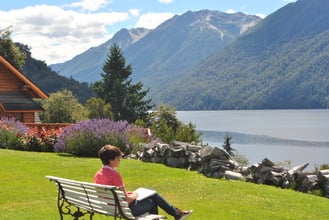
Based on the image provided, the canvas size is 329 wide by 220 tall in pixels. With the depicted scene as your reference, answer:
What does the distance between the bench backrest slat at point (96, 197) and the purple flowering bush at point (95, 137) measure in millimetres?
12065

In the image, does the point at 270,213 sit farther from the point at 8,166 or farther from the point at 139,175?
the point at 8,166

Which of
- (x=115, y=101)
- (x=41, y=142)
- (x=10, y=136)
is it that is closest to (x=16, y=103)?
(x=10, y=136)

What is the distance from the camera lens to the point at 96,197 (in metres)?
7.06

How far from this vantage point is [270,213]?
10.3 m

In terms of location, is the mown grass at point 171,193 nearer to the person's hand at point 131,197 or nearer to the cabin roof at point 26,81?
the person's hand at point 131,197

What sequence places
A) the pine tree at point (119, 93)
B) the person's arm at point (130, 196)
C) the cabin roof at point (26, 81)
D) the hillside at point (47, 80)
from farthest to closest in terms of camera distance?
the hillside at point (47, 80) → the pine tree at point (119, 93) → the cabin roof at point (26, 81) → the person's arm at point (130, 196)

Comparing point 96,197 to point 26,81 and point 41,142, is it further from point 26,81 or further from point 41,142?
point 26,81

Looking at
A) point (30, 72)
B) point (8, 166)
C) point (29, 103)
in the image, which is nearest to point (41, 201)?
point (8, 166)

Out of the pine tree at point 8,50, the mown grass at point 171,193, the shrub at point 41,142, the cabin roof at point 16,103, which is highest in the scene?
the pine tree at point 8,50

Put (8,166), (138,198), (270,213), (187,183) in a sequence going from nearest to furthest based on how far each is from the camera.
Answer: (138,198) < (270,213) < (187,183) < (8,166)

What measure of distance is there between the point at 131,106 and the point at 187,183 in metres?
53.4

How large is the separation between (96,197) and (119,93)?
59.8 meters

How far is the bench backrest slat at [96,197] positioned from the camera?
6.76m

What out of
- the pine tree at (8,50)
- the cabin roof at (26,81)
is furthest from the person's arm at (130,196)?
the pine tree at (8,50)
